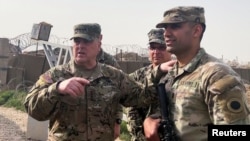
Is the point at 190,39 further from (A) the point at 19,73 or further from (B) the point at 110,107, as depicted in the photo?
(A) the point at 19,73

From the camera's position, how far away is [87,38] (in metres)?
3.10

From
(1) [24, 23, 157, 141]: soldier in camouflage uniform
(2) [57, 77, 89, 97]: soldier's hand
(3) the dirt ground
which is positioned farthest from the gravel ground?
(2) [57, 77, 89, 97]: soldier's hand

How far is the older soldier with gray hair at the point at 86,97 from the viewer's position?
9.31 ft

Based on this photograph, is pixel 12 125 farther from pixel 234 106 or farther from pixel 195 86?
pixel 234 106

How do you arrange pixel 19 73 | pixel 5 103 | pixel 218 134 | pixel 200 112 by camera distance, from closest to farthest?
pixel 218 134, pixel 200 112, pixel 5 103, pixel 19 73

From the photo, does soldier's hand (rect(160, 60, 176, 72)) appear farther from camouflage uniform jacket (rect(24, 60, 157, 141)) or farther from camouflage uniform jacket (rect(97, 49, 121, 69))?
camouflage uniform jacket (rect(97, 49, 121, 69))

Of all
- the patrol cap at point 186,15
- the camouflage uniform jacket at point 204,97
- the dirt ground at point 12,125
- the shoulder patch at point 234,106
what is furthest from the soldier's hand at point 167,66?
the dirt ground at point 12,125

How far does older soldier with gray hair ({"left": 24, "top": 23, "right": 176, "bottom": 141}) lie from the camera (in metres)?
2.84

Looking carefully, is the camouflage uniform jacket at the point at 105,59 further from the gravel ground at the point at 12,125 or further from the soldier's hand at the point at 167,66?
the gravel ground at the point at 12,125

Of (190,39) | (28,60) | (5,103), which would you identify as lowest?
(5,103)

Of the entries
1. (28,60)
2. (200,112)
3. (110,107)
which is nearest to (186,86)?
(200,112)

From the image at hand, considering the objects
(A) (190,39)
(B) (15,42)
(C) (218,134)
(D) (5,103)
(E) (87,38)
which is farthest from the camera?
(B) (15,42)

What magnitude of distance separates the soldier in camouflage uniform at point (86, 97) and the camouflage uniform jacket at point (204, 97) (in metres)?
0.63

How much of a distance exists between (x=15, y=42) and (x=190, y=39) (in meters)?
18.0
